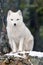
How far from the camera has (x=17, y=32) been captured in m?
7.19

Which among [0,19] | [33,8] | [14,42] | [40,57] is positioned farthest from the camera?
[33,8]

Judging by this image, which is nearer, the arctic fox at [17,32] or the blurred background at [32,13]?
the arctic fox at [17,32]

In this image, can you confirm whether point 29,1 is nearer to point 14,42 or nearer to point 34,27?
point 34,27

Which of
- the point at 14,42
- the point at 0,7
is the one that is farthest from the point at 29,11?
the point at 14,42

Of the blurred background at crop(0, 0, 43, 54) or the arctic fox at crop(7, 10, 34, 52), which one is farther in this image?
the blurred background at crop(0, 0, 43, 54)

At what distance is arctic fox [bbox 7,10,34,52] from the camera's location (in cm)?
693

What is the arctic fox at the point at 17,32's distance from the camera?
6.93 m

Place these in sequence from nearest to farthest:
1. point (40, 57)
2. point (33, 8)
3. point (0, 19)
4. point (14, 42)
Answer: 1. point (40, 57)
2. point (14, 42)
3. point (0, 19)
4. point (33, 8)

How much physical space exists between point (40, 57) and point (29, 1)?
3.59 m

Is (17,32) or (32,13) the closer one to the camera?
(17,32)

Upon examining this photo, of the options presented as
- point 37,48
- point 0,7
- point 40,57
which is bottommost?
point 37,48

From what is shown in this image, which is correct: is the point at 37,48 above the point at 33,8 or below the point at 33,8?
below

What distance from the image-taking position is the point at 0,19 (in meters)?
8.62

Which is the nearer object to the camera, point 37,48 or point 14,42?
point 14,42
